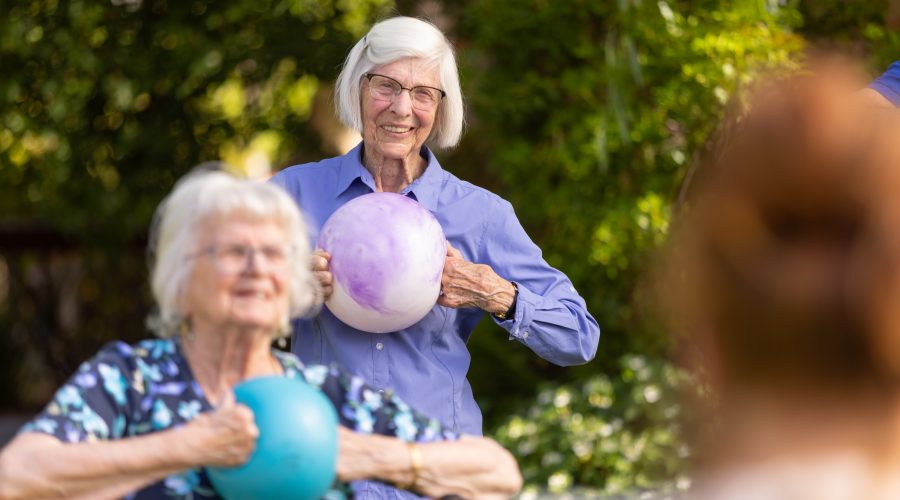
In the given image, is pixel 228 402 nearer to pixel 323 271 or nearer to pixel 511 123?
pixel 323 271

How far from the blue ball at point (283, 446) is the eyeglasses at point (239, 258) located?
20cm

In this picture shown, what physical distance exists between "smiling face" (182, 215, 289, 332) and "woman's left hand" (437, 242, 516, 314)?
781mm

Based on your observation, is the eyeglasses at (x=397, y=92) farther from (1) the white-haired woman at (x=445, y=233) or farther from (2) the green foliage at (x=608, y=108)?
(2) the green foliage at (x=608, y=108)

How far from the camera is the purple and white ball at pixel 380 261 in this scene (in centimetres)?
305

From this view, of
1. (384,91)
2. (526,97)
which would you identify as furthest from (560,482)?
(384,91)

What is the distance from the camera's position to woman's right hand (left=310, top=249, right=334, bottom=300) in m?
3.06

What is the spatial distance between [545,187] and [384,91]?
3.17 meters

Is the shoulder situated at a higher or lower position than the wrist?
higher

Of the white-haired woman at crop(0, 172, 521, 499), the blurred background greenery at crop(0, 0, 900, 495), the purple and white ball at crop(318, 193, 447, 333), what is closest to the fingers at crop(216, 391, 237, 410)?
the white-haired woman at crop(0, 172, 521, 499)

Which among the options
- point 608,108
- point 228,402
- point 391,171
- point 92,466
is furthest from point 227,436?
point 608,108

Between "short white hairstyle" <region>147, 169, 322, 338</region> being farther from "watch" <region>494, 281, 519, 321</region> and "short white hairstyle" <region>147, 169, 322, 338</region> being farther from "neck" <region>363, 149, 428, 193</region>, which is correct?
"neck" <region>363, 149, 428, 193</region>

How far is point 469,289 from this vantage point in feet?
10.3

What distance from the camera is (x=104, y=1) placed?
760 cm

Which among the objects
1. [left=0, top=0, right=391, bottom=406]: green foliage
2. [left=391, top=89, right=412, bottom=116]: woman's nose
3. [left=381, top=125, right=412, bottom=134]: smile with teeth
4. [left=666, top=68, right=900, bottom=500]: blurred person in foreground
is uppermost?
[left=666, top=68, right=900, bottom=500]: blurred person in foreground
